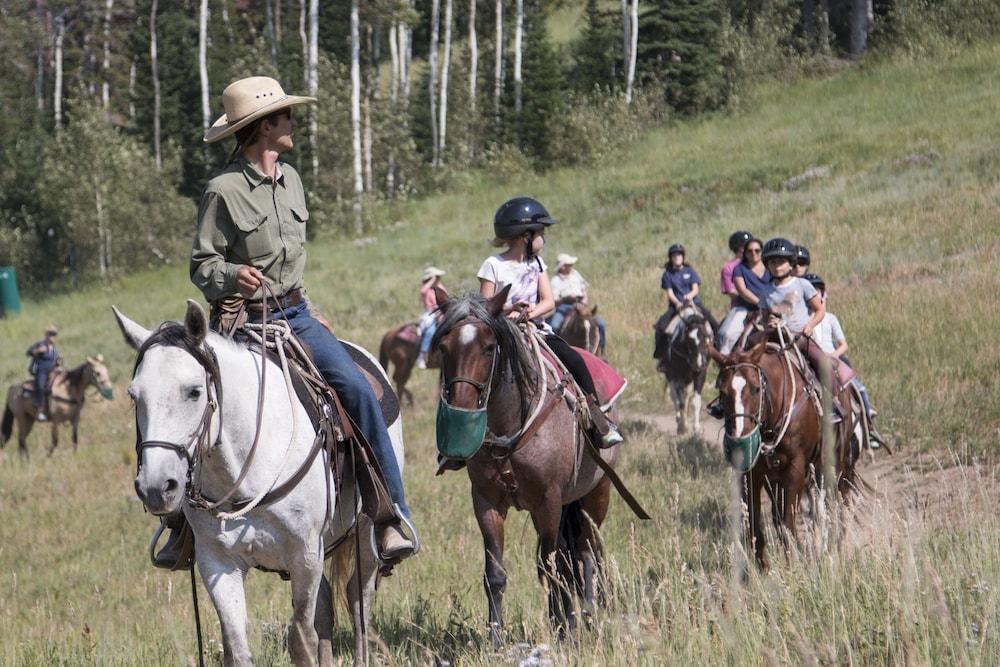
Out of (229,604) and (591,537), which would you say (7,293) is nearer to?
(591,537)

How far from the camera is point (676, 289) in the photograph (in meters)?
17.1

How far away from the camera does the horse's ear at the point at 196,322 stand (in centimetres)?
471

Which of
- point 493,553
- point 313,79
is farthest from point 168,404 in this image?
point 313,79

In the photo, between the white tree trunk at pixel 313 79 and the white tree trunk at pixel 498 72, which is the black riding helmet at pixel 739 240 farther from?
the white tree trunk at pixel 498 72

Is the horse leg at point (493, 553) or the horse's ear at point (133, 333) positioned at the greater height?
the horse's ear at point (133, 333)

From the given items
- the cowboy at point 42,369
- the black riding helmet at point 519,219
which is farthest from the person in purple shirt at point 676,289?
the cowboy at point 42,369

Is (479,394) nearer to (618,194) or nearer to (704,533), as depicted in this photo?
(704,533)

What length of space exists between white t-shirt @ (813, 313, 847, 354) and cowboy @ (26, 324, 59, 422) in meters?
16.2

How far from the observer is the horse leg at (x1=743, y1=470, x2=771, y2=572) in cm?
873

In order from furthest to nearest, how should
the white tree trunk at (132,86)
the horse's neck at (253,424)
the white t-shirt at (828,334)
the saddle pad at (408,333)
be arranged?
the white tree trunk at (132,86) → the saddle pad at (408,333) → the white t-shirt at (828,334) → the horse's neck at (253,424)

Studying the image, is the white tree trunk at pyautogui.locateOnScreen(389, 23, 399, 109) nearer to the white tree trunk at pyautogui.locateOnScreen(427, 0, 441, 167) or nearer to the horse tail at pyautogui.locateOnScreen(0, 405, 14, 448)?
the white tree trunk at pyautogui.locateOnScreen(427, 0, 441, 167)

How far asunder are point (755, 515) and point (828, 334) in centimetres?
311

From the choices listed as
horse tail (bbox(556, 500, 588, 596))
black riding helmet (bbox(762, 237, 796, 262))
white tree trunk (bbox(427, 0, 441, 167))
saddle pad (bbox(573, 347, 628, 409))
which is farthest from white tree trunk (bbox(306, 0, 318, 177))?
horse tail (bbox(556, 500, 588, 596))

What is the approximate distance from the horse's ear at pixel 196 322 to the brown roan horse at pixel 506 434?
1.93 meters
